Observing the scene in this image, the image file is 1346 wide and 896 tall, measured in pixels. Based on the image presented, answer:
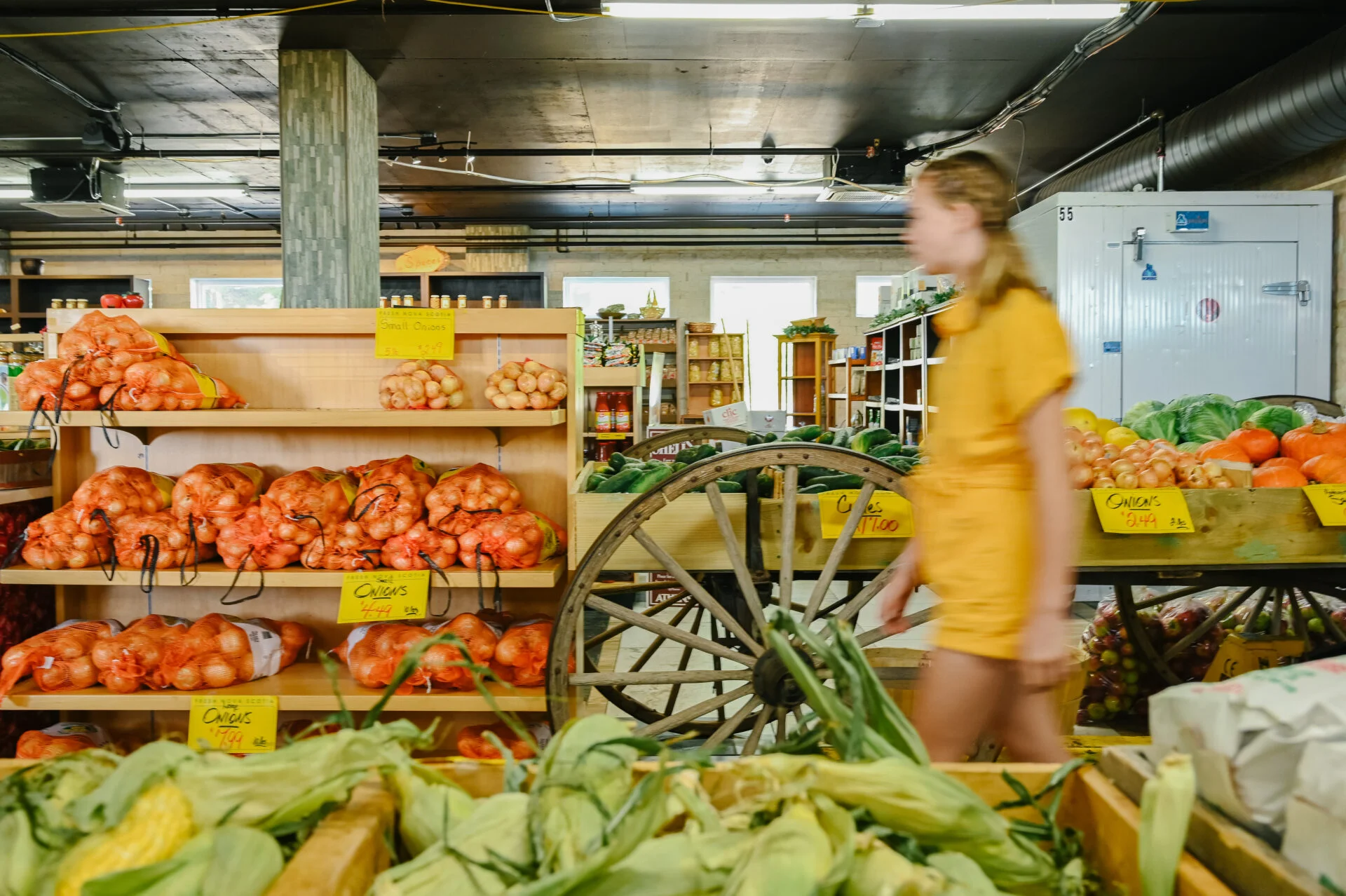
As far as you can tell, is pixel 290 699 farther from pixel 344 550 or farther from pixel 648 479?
pixel 648 479

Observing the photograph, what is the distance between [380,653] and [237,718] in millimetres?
385

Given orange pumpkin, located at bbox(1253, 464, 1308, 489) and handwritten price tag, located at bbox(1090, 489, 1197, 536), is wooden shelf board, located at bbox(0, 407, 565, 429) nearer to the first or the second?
handwritten price tag, located at bbox(1090, 489, 1197, 536)

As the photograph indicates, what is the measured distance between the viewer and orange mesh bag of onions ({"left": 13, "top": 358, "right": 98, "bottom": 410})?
229 centimetres

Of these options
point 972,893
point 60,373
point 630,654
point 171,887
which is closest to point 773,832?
point 972,893

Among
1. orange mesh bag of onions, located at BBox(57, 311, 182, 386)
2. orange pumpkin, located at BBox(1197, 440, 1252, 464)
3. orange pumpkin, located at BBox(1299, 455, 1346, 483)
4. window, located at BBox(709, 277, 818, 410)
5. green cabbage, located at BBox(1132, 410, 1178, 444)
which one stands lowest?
orange pumpkin, located at BBox(1299, 455, 1346, 483)

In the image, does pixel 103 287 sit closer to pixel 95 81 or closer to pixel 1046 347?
pixel 95 81

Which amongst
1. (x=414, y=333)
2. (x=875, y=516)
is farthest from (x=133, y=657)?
(x=875, y=516)

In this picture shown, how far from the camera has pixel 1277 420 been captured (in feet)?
8.63

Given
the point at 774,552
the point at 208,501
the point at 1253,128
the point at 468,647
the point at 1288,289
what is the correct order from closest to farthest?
the point at 774,552, the point at 468,647, the point at 208,501, the point at 1288,289, the point at 1253,128

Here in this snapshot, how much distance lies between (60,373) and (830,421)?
1014cm

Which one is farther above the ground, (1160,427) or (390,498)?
(1160,427)

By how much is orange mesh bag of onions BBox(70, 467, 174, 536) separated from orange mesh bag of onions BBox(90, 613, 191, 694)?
1.00 feet

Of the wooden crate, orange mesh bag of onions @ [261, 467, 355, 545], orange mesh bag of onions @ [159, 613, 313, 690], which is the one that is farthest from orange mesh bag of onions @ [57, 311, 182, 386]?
the wooden crate

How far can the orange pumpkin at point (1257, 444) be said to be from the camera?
2436 millimetres
